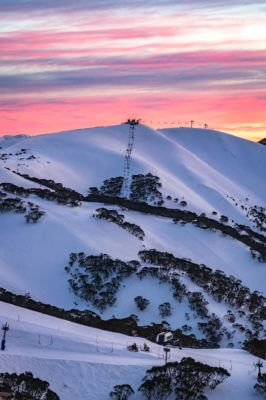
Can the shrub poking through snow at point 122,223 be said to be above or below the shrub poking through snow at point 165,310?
above

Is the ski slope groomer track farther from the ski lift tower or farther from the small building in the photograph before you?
the ski lift tower

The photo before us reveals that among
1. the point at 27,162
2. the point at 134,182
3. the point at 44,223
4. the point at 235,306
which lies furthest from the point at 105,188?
the point at 235,306

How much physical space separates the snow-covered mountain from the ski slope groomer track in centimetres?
15

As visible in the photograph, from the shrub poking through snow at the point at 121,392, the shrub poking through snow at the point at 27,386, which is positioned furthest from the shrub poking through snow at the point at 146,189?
the shrub poking through snow at the point at 27,386

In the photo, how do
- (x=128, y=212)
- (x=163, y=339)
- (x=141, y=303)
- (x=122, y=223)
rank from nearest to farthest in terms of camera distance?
1. (x=163, y=339)
2. (x=141, y=303)
3. (x=122, y=223)
4. (x=128, y=212)

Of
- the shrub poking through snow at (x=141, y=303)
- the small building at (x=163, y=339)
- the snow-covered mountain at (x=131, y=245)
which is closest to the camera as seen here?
the small building at (x=163, y=339)

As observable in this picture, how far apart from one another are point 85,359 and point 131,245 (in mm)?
32293

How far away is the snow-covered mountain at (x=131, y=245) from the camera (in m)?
48.9

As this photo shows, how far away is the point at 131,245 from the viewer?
201 ft

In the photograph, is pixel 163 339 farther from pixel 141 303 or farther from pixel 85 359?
pixel 141 303

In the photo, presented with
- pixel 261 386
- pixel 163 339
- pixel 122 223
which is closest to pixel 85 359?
pixel 261 386

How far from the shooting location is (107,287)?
5116 cm

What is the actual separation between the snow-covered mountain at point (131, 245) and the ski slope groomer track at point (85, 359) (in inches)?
5.9

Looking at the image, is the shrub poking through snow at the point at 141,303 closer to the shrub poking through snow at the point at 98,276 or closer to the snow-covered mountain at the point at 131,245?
the snow-covered mountain at the point at 131,245
